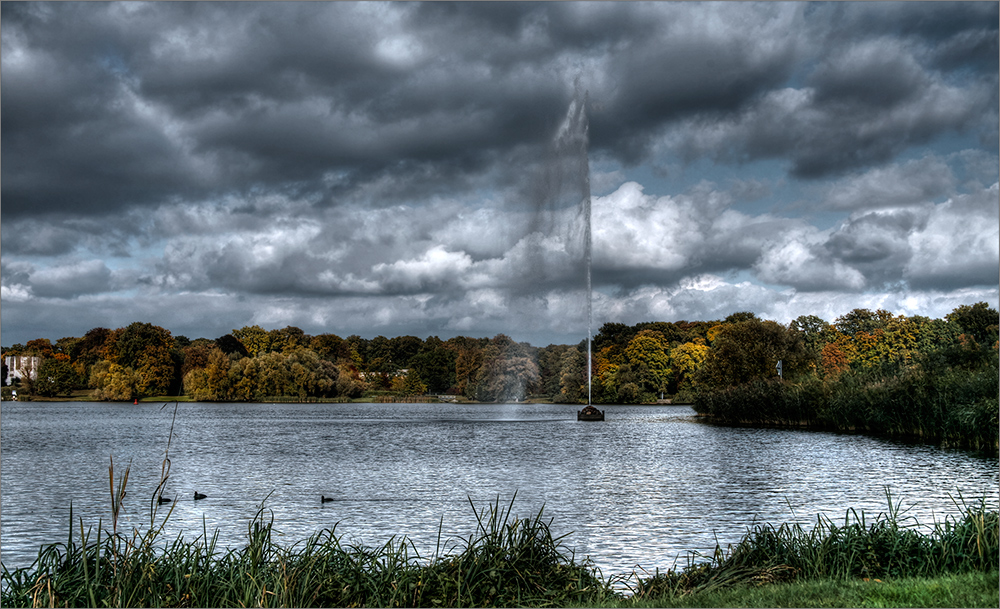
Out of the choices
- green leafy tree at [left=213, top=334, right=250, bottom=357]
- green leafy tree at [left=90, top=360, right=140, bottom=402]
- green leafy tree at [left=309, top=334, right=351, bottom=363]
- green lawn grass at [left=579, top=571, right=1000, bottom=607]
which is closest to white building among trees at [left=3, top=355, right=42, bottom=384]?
green leafy tree at [left=90, top=360, right=140, bottom=402]

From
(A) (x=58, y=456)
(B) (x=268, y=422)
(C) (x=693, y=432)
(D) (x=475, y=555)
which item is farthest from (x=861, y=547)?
(B) (x=268, y=422)

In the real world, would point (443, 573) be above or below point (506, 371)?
below

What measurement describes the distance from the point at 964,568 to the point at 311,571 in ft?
25.4

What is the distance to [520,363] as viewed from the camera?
98875 millimetres

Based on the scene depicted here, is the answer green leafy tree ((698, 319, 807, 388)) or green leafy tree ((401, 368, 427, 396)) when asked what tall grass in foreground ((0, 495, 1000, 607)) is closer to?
green leafy tree ((698, 319, 807, 388))

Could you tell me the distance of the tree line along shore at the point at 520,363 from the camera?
72750 mm

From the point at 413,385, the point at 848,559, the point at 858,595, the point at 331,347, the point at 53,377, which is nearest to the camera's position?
the point at 858,595

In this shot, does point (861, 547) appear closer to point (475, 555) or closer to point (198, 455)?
point (475, 555)

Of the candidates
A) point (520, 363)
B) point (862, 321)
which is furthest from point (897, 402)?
point (862, 321)

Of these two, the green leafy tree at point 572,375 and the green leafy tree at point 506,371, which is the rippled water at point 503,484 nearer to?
the green leafy tree at point 506,371

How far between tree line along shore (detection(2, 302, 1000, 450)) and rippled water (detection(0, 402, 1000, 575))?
877 inches

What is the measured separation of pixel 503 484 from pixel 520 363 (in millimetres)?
75022

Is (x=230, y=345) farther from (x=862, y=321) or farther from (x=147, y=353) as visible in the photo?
(x=862, y=321)

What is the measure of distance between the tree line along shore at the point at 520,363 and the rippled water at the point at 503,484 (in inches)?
877
